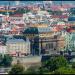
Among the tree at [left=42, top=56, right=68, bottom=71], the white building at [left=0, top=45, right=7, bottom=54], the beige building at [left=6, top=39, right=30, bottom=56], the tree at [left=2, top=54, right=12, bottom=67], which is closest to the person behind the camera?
the tree at [left=42, top=56, right=68, bottom=71]

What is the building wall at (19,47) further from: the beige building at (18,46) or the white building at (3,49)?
the white building at (3,49)

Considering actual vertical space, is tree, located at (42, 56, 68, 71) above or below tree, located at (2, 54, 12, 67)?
above

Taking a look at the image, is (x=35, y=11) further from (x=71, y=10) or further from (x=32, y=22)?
(x=32, y=22)

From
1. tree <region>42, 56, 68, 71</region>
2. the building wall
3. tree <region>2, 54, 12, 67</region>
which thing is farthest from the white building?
tree <region>42, 56, 68, 71</region>

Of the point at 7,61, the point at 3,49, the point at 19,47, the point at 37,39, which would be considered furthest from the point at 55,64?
the point at 37,39

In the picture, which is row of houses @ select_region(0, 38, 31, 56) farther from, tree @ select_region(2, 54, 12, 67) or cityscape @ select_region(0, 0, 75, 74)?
tree @ select_region(2, 54, 12, 67)

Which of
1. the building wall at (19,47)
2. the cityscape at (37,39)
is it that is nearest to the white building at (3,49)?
the cityscape at (37,39)

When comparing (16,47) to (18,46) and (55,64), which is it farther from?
(55,64)
